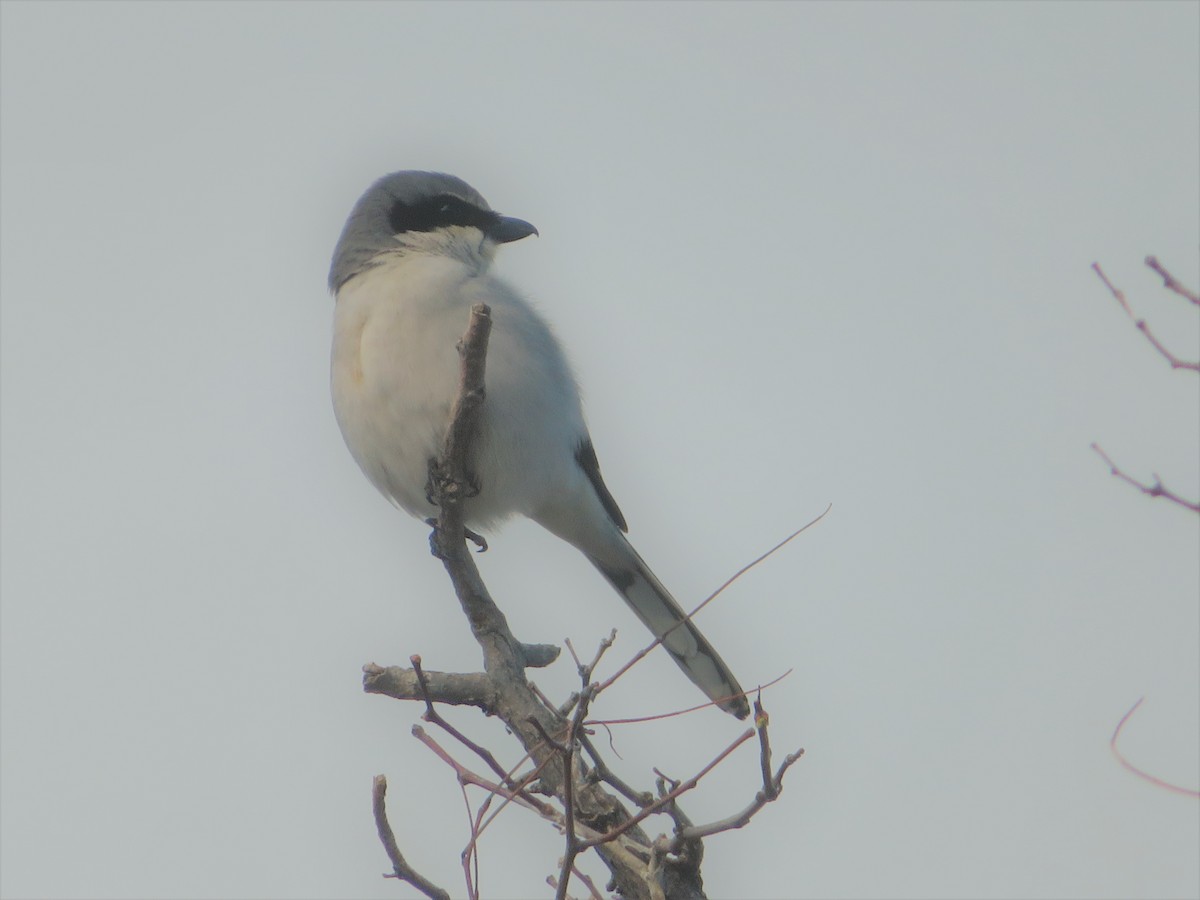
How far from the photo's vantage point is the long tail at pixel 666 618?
559 cm

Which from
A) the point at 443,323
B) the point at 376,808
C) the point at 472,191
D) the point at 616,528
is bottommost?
the point at 616,528

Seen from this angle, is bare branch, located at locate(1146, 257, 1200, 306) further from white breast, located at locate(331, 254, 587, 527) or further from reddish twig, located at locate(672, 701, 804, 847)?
white breast, located at locate(331, 254, 587, 527)

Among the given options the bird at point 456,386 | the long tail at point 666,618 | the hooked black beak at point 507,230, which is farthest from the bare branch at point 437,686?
the hooked black beak at point 507,230

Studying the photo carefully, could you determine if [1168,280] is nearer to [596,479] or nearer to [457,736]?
[457,736]

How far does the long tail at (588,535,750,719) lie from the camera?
5.59m

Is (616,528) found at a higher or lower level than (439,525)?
lower

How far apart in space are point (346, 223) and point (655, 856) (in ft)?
13.1

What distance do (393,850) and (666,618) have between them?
10.8ft

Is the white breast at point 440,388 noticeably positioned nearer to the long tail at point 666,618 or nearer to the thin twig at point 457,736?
the long tail at point 666,618

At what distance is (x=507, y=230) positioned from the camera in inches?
248

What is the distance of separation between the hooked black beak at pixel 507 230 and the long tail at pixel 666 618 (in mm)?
1495

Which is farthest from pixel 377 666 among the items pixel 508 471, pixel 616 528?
pixel 616 528

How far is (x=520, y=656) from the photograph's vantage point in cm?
426

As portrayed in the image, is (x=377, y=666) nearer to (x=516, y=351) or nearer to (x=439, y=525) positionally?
(x=439, y=525)
